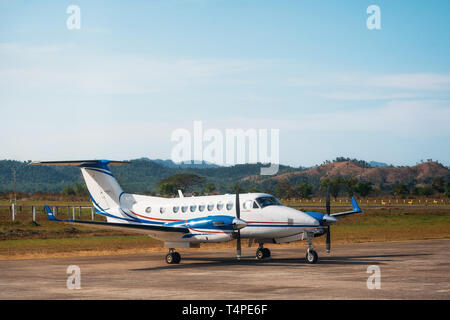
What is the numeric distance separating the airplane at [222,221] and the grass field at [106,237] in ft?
26.1

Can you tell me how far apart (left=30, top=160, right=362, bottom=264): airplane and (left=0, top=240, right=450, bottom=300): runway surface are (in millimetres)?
1211

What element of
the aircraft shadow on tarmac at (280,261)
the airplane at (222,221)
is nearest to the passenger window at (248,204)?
the airplane at (222,221)

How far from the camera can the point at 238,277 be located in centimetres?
2275

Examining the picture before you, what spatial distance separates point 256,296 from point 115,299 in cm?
401

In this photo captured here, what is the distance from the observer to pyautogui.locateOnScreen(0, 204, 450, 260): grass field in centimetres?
3888

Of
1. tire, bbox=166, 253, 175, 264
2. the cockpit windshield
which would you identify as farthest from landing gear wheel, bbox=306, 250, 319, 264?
tire, bbox=166, 253, 175, 264

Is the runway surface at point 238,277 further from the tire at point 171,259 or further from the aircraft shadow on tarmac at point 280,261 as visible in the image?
the tire at point 171,259

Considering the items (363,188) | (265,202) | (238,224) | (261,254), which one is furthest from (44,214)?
(363,188)

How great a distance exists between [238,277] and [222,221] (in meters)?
4.90

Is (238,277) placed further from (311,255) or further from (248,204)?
(248,204)

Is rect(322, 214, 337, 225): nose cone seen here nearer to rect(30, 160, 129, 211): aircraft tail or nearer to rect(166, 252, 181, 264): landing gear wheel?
rect(166, 252, 181, 264): landing gear wheel

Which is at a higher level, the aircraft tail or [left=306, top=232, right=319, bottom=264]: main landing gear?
the aircraft tail

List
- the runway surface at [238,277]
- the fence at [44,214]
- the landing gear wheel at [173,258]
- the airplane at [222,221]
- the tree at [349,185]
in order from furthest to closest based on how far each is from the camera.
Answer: the tree at [349,185], the fence at [44,214], the landing gear wheel at [173,258], the airplane at [222,221], the runway surface at [238,277]

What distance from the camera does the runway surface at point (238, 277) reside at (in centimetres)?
1791
